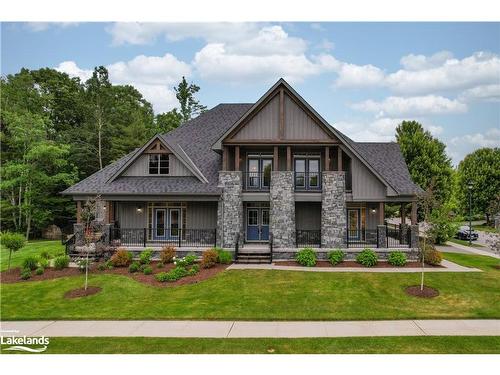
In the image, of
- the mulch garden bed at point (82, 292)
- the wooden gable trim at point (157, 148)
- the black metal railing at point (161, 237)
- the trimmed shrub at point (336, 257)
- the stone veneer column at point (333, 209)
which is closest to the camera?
the mulch garden bed at point (82, 292)

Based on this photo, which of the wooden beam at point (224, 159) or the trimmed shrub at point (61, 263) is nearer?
the trimmed shrub at point (61, 263)

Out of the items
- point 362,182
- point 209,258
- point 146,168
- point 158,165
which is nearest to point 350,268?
point 362,182

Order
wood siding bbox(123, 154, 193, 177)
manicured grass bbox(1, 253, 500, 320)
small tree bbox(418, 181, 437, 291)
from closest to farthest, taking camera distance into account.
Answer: manicured grass bbox(1, 253, 500, 320)
small tree bbox(418, 181, 437, 291)
wood siding bbox(123, 154, 193, 177)

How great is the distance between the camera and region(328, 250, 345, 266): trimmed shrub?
19.8 metres

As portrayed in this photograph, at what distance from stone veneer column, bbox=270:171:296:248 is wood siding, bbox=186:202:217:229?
434 cm

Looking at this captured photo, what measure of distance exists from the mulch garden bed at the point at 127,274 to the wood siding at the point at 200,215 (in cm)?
427

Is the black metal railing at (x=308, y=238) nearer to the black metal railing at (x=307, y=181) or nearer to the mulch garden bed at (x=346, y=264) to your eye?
the mulch garden bed at (x=346, y=264)

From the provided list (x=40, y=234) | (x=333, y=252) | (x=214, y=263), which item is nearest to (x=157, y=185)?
(x=214, y=263)

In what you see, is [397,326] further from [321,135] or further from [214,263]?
[321,135]

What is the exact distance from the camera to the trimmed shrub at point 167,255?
2006cm

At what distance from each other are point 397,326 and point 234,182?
12.7 metres

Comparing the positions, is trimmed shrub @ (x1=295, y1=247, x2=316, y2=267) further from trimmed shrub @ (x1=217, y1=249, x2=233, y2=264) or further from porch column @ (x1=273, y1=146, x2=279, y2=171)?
porch column @ (x1=273, y1=146, x2=279, y2=171)

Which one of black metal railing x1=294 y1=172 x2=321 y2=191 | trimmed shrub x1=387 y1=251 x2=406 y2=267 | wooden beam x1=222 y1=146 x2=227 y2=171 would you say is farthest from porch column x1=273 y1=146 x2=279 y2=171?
trimmed shrub x1=387 y1=251 x2=406 y2=267

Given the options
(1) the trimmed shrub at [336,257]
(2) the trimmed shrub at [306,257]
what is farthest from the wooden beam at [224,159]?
(1) the trimmed shrub at [336,257]
